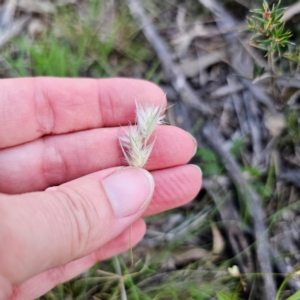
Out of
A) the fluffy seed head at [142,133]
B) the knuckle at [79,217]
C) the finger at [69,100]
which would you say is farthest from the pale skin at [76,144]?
the knuckle at [79,217]

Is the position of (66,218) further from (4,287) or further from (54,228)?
(4,287)

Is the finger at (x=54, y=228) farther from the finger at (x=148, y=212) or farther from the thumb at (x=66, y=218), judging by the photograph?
the finger at (x=148, y=212)

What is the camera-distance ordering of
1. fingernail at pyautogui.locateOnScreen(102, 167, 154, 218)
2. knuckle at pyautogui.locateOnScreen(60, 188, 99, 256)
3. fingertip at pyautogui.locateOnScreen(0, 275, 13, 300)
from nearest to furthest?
fingertip at pyautogui.locateOnScreen(0, 275, 13, 300)
knuckle at pyautogui.locateOnScreen(60, 188, 99, 256)
fingernail at pyautogui.locateOnScreen(102, 167, 154, 218)

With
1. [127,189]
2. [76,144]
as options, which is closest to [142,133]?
[127,189]

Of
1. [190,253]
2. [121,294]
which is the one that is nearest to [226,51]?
[190,253]

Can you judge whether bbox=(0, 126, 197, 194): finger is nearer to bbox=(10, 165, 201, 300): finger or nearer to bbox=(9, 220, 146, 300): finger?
bbox=(10, 165, 201, 300): finger

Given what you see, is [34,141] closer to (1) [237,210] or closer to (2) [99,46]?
(2) [99,46]

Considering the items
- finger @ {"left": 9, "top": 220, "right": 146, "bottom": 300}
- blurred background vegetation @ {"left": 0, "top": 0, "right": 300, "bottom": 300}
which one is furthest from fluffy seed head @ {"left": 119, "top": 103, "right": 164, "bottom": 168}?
blurred background vegetation @ {"left": 0, "top": 0, "right": 300, "bottom": 300}
